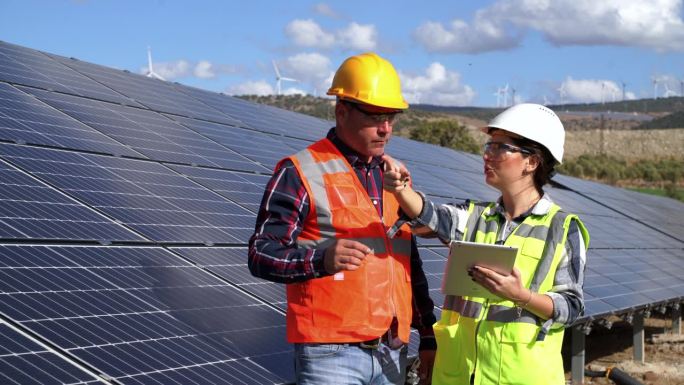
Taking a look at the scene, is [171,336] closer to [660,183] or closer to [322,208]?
[322,208]

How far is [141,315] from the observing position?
643cm

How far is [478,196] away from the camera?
1781 cm

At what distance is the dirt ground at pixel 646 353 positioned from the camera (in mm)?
16188

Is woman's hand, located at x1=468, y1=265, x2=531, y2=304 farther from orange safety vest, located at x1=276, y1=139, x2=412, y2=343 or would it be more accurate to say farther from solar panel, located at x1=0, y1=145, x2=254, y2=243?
solar panel, located at x1=0, y1=145, x2=254, y2=243

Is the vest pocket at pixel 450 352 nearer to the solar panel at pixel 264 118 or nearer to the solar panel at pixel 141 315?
the solar panel at pixel 141 315

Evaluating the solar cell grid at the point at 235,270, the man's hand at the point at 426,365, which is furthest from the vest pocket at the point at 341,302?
the solar cell grid at the point at 235,270

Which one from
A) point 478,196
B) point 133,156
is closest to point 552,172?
point 133,156

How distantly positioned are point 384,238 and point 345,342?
61 cm

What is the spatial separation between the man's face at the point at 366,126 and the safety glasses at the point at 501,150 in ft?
2.20

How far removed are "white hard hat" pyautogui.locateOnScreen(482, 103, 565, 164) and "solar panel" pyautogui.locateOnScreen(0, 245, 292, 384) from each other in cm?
211

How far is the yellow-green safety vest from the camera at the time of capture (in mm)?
5168

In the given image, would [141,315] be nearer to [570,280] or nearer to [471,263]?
[471,263]

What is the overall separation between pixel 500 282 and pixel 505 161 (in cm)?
82

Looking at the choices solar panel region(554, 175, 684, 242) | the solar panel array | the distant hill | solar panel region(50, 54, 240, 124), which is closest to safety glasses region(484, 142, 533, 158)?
the solar panel array
